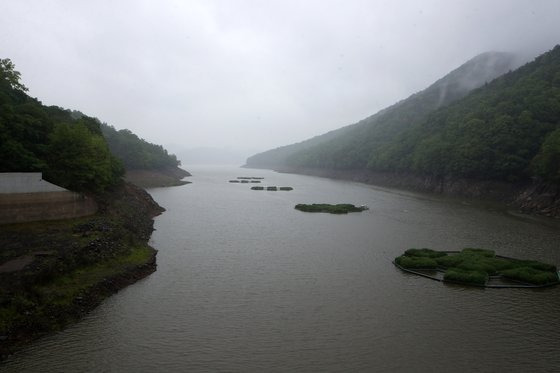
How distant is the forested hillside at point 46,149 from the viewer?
37988 mm

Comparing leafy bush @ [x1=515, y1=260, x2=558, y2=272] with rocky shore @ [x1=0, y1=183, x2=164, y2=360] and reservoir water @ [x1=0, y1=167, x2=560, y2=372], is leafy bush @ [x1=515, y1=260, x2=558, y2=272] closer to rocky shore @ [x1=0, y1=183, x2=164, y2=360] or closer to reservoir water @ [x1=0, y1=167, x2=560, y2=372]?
reservoir water @ [x1=0, y1=167, x2=560, y2=372]

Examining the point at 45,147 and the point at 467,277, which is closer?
the point at 467,277

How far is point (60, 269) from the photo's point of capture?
25203 millimetres

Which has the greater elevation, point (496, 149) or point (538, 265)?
point (496, 149)

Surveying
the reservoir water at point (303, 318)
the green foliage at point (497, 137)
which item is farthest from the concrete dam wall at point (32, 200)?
the green foliage at point (497, 137)

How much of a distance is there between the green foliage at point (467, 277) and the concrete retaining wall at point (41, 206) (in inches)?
Answer: 1316

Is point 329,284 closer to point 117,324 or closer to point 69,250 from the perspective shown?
point 117,324

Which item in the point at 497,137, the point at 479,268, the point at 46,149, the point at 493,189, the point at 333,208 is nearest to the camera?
the point at 479,268

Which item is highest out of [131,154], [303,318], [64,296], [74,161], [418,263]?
[131,154]

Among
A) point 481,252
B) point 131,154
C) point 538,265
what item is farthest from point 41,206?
point 131,154

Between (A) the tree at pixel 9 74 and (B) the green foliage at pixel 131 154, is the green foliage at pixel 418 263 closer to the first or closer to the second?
(A) the tree at pixel 9 74

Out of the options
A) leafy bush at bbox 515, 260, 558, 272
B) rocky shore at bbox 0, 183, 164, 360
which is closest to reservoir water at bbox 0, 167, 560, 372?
rocky shore at bbox 0, 183, 164, 360

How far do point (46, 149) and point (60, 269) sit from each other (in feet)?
75.1

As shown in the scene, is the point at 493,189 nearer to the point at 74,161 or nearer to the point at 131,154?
the point at 74,161
